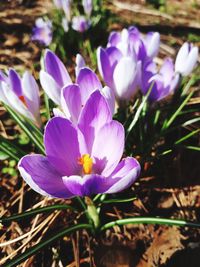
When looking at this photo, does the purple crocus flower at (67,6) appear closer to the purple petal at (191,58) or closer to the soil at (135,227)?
the soil at (135,227)

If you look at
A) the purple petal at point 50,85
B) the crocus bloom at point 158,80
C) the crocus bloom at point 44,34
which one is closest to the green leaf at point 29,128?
the purple petal at point 50,85

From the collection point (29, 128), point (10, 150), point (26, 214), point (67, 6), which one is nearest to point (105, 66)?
point (29, 128)

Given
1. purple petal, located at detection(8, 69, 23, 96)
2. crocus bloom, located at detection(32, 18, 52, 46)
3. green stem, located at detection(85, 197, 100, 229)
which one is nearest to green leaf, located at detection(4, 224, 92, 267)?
green stem, located at detection(85, 197, 100, 229)

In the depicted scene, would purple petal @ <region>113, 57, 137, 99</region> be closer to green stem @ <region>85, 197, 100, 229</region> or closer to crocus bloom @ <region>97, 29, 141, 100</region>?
crocus bloom @ <region>97, 29, 141, 100</region>

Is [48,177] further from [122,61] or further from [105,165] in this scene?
[122,61]

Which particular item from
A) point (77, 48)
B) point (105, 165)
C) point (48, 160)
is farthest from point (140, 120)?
point (77, 48)

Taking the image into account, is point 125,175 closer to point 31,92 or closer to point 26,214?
point 26,214

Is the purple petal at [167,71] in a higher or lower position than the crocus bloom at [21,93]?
lower
